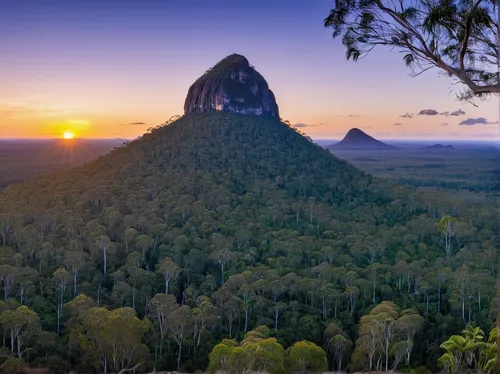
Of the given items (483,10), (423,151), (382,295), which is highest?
(483,10)

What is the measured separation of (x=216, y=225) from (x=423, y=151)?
6515mm

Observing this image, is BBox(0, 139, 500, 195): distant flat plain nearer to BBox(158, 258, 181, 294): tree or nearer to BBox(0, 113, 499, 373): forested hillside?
BBox(0, 113, 499, 373): forested hillside

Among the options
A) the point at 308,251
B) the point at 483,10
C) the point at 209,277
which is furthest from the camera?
the point at 308,251

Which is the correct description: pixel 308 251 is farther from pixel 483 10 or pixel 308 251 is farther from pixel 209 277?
pixel 483 10

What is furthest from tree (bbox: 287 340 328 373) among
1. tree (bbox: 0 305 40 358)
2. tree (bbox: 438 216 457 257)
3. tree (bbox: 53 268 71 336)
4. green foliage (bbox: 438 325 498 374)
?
tree (bbox: 438 216 457 257)

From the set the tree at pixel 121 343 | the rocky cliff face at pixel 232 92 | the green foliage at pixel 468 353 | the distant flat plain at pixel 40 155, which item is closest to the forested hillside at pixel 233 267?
the tree at pixel 121 343

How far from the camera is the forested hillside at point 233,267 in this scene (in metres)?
7.70

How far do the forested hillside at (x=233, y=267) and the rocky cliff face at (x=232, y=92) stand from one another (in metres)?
7.24

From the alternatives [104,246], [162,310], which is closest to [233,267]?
[104,246]

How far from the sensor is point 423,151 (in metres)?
14.7

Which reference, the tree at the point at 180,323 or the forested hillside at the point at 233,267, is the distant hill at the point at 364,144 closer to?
the forested hillside at the point at 233,267

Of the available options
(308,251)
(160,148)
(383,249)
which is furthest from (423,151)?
(160,148)

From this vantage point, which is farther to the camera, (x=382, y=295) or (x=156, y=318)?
(x=382, y=295)

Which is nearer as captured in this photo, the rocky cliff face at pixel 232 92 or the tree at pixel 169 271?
the tree at pixel 169 271
